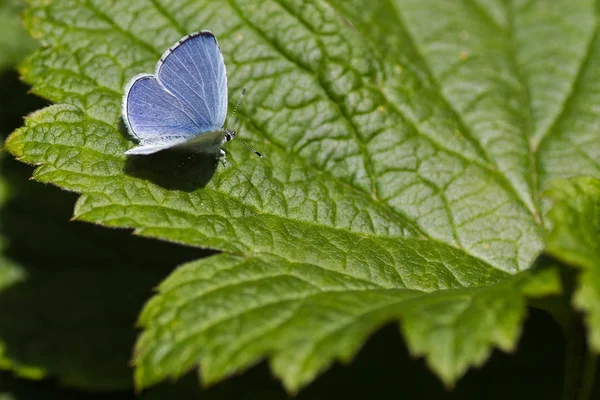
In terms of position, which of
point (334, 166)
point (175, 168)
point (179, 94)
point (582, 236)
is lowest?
point (582, 236)

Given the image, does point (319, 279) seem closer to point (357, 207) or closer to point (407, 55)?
point (357, 207)

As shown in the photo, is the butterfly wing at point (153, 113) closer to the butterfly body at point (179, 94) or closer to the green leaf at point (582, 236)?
the butterfly body at point (179, 94)

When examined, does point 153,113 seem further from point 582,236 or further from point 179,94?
point 582,236

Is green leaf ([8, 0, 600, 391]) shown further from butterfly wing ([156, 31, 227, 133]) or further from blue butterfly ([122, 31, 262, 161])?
butterfly wing ([156, 31, 227, 133])

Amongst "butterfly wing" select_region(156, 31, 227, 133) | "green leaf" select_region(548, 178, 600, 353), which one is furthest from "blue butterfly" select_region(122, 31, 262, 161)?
"green leaf" select_region(548, 178, 600, 353)

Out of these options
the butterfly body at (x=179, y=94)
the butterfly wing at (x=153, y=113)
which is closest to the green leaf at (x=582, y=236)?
the butterfly body at (x=179, y=94)

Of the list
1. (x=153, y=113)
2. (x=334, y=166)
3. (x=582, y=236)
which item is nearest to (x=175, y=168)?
(x=153, y=113)
